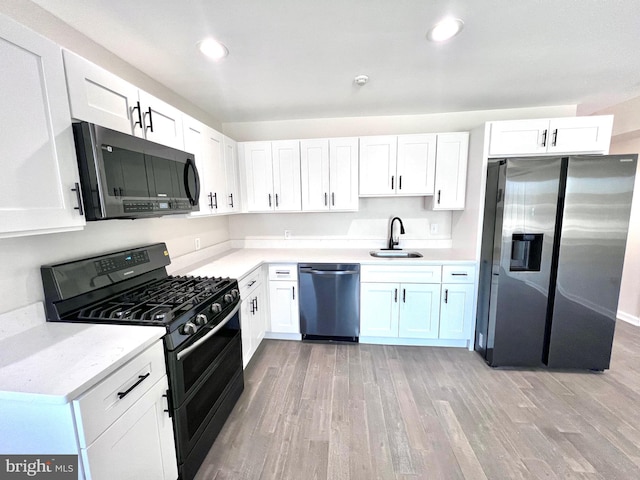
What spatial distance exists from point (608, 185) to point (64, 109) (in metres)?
3.62

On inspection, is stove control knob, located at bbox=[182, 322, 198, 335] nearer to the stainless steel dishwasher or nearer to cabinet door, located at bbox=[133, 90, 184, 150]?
cabinet door, located at bbox=[133, 90, 184, 150]

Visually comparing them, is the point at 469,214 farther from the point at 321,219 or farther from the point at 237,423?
the point at 237,423

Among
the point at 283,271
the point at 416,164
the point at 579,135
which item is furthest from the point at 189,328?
the point at 579,135

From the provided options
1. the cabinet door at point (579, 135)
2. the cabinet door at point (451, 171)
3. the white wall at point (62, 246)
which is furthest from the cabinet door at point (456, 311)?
the white wall at point (62, 246)

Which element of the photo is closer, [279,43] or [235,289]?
[279,43]

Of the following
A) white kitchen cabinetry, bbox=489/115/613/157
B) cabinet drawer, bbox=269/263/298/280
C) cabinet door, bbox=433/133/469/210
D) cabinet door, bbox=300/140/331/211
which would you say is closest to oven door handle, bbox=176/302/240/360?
cabinet drawer, bbox=269/263/298/280

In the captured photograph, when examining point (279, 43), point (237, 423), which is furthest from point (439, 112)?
point (237, 423)

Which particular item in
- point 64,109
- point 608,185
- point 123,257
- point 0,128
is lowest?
point 123,257

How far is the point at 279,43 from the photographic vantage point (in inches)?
65.6

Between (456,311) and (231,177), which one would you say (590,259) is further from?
(231,177)

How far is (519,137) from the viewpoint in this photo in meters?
2.41

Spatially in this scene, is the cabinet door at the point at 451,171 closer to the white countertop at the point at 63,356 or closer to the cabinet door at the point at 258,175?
the cabinet door at the point at 258,175

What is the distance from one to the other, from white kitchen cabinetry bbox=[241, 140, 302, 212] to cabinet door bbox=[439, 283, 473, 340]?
186 centimetres

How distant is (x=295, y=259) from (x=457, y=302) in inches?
68.2
